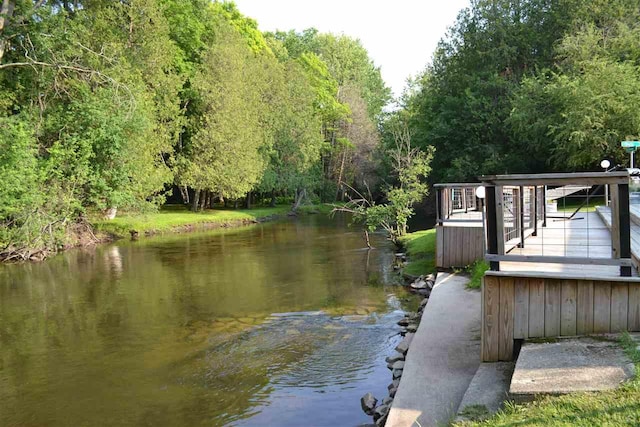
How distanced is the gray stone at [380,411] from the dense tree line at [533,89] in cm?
2350

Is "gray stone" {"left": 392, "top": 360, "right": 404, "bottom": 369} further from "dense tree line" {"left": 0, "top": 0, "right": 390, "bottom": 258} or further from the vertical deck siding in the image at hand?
"dense tree line" {"left": 0, "top": 0, "right": 390, "bottom": 258}

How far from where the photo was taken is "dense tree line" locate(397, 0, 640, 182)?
26516mm

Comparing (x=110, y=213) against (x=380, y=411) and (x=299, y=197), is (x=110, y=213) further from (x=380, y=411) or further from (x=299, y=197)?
(x=380, y=411)

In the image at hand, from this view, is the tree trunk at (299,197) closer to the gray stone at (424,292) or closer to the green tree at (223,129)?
the green tree at (223,129)

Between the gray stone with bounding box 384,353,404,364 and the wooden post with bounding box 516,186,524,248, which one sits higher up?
the wooden post with bounding box 516,186,524,248

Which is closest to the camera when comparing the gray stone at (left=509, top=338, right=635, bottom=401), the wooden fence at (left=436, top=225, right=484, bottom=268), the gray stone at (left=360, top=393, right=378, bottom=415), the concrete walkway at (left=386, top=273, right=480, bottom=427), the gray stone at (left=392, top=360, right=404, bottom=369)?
the gray stone at (left=509, top=338, right=635, bottom=401)

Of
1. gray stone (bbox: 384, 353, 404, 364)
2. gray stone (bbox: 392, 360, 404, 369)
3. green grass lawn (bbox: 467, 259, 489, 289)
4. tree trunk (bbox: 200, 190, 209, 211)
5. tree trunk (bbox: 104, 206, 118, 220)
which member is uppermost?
tree trunk (bbox: 200, 190, 209, 211)

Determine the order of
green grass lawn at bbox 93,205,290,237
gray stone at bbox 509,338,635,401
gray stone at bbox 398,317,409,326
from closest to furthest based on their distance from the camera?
gray stone at bbox 509,338,635,401
gray stone at bbox 398,317,409,326
green grass lawn at bbox 93,205,290,237

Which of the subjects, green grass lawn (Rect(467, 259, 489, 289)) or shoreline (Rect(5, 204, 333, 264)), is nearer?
green grass lawn (Rect(467, 259, 489, 289))

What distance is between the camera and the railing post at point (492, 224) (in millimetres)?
6285

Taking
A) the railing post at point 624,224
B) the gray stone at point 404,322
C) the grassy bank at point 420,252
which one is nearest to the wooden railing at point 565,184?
the railing post at point 624,224

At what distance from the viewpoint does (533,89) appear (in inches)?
1238

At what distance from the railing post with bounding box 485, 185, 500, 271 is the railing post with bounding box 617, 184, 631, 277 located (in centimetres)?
131

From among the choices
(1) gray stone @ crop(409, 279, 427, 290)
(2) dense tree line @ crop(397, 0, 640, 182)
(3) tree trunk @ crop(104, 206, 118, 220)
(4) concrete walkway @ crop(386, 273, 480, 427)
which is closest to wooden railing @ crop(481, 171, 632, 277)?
(4) concrete walkway @ crop(386, 273, 480, 427)
